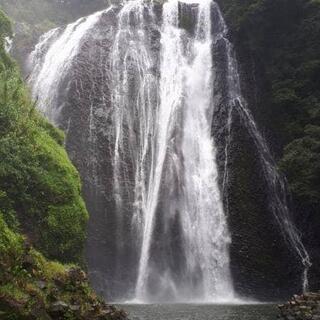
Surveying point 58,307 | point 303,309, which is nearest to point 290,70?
point 303,309

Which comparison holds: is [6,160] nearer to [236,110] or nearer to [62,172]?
[62,172]

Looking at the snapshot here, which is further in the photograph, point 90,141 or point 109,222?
point 90,141

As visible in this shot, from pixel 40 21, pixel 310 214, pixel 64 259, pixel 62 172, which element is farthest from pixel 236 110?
pixel 40 21

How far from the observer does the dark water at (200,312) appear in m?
13.9

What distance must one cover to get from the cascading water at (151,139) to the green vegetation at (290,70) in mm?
1030

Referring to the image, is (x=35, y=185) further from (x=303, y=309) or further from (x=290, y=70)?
(x=290, y=70)

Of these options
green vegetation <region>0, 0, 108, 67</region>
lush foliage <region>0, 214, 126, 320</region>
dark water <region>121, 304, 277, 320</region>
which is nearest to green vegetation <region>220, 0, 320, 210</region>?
dark water <region>121, 304, 277, 320</region>

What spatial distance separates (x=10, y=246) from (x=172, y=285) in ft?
32.3

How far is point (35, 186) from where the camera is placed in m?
15.3

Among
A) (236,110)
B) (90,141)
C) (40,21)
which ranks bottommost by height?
(90,141)

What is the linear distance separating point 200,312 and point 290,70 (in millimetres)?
15731

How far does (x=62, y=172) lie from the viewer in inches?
650

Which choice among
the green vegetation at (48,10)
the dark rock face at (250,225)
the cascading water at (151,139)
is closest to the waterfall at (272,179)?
the cascading water at (151,139)

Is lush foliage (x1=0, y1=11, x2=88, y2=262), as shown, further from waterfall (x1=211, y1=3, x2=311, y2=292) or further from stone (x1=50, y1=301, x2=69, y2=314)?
waterfall (x1=211, y1=3, x2=311, y2=292)
